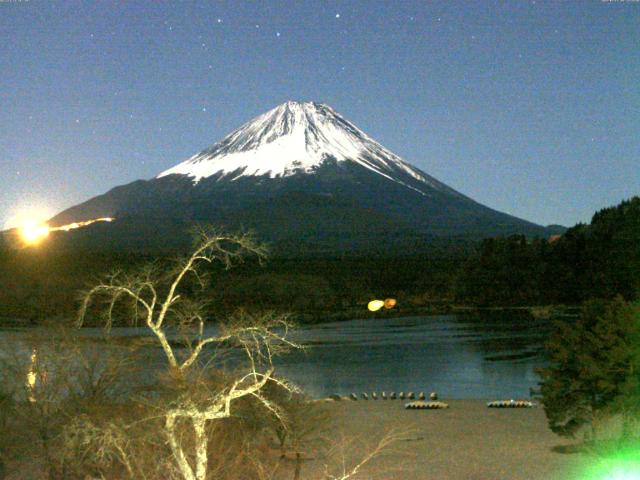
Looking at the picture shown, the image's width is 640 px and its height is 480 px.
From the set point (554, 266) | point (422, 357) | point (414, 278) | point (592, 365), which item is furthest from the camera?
point (414, 278)

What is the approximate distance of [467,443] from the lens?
2005 cm

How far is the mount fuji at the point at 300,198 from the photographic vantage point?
137 meters

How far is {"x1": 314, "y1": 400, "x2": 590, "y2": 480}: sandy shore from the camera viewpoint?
54.1 feet

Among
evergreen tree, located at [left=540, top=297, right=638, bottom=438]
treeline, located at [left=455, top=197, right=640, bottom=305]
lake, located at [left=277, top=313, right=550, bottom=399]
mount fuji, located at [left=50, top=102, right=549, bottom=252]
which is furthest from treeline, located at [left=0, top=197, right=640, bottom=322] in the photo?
evergreen tree, located at [left=540, top=297, right=638, bottom=438]

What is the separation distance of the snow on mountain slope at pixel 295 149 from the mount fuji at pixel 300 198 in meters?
0.22

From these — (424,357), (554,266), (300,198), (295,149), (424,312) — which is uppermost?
(295,149)

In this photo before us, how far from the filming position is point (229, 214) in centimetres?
14225

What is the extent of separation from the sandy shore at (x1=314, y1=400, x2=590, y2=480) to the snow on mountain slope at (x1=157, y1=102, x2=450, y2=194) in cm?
14334

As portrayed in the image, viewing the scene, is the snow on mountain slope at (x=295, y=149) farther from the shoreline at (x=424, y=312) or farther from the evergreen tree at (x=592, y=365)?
the evergreen tree at (x=592, y=365)

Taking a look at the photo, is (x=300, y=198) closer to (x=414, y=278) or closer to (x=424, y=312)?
(x=414, y=278)

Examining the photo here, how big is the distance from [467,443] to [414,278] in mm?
75865

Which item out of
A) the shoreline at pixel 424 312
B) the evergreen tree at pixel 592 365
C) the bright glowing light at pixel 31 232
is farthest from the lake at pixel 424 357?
the bright glowing light at pixel 31 232

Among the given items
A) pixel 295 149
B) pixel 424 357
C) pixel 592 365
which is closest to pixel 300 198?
pixel 295 149

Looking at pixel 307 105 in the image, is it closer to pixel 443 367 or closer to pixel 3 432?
pixel 443 367
